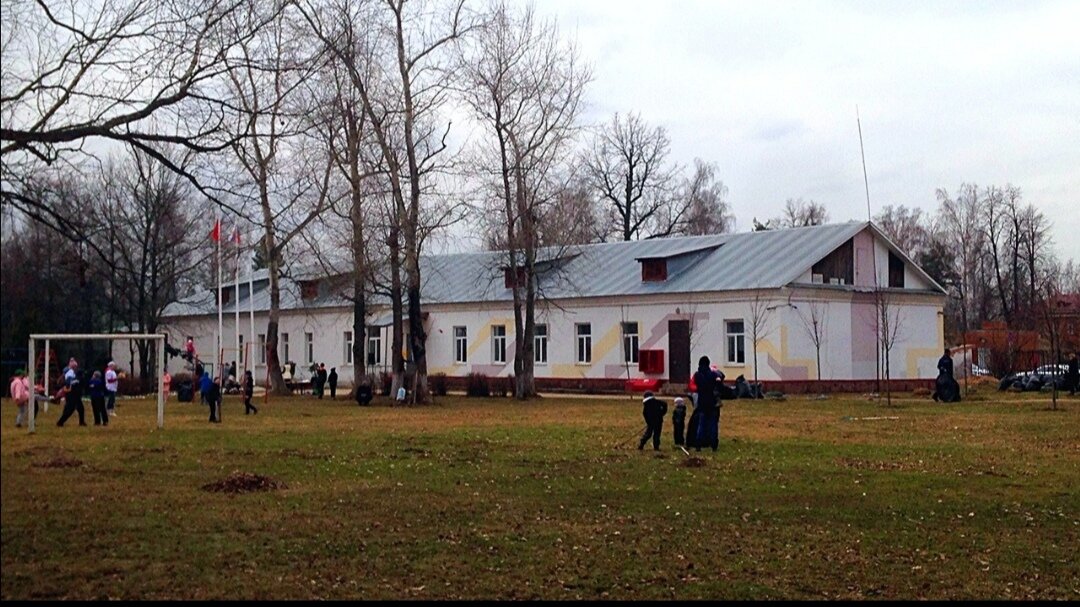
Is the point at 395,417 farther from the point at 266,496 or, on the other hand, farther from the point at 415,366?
the point at 266,496

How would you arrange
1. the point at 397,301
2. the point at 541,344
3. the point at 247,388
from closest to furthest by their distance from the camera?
the point at 247,388
the point at 397,301
the point at 541,344

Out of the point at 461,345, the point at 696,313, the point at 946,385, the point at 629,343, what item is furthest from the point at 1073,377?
the point at 461,345

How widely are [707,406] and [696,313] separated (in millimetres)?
33812

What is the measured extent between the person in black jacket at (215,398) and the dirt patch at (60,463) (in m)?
4.43

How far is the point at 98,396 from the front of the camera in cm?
735

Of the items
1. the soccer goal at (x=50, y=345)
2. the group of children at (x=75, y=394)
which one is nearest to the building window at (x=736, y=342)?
the soccer goal at (x=50, y=345)

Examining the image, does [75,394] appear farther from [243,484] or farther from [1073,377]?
[1073,377]

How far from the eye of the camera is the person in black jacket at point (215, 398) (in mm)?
11523

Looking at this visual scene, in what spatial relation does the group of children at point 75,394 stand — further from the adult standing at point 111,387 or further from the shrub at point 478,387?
the shrub at point 478,387

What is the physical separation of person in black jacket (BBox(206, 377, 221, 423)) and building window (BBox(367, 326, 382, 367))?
54.3 m

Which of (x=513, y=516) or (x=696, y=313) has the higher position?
(x=696, y=313)

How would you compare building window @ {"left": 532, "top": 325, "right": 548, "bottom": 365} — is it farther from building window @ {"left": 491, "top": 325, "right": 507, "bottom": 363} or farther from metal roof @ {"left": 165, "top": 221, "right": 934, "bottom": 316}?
metal roof @ {"left": 165, "top": 221, "right": 934, "bottom": 316}

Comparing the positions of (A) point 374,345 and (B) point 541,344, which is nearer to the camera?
(B) point 541,344

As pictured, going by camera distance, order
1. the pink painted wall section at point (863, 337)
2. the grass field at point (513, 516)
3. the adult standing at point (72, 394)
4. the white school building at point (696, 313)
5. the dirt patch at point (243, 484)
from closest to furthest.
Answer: the adult standing at point (72, 394) < the grass field at point (513, 516) < the dirt patch at point (243, 484) < the white school building at point (696, 313) < the pink painted wall section at point (863, 337)
